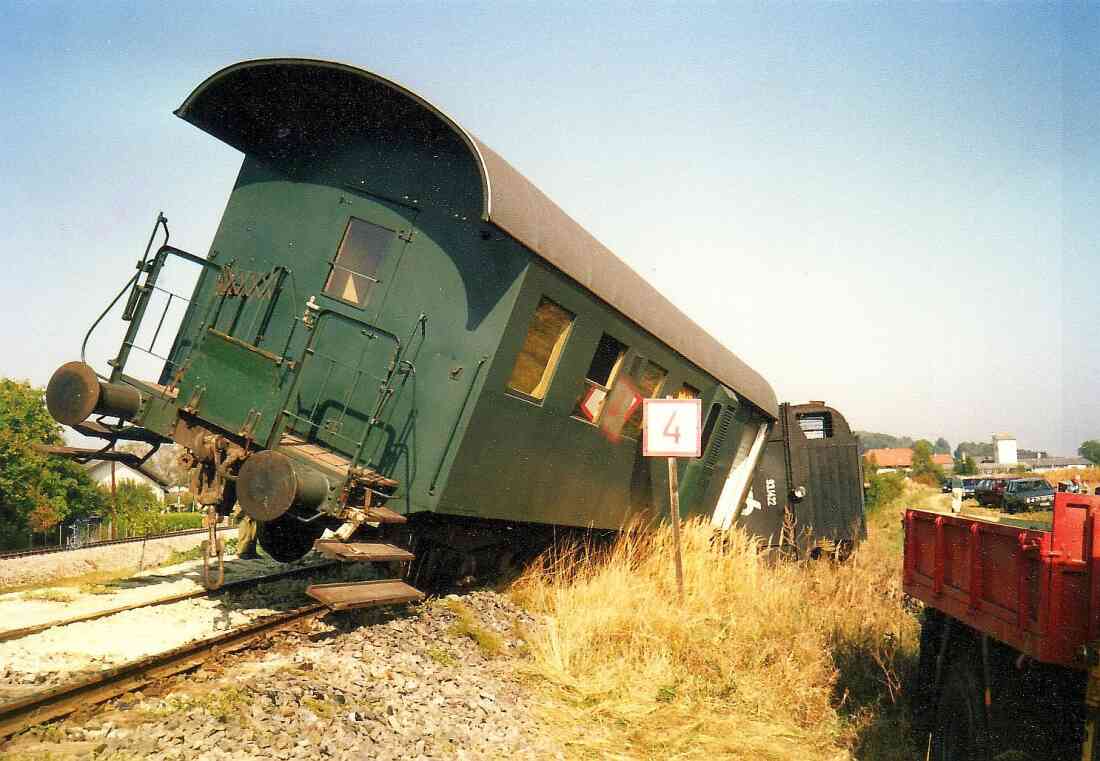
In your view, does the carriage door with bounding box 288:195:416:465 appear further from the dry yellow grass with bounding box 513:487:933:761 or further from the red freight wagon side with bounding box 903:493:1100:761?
the red freight wagon side with bounding box 903:493:1100:761

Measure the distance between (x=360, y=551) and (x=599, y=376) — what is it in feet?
10.5

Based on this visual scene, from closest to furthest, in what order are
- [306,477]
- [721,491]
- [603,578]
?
[306,477] < [603,578] < [721,491]

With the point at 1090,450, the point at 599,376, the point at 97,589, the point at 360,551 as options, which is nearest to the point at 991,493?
the point at 599,376

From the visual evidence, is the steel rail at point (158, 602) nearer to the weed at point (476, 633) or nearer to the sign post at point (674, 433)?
the weed at point (476, 633)

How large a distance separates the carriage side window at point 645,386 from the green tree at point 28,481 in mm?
32377

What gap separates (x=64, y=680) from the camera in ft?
14.8

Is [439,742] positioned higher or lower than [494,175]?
lower

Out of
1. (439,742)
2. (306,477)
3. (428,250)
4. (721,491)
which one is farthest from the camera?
(721,491)

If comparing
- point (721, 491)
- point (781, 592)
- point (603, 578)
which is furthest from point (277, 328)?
point (721, 491)

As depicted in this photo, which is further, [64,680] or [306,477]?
[306,477]

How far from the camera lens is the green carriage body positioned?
6309 millimetres

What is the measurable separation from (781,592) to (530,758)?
4.48 meters

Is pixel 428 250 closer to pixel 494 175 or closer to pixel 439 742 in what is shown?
pixel 494 175

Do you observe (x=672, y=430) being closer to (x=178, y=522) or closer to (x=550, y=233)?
(x=550, y=233)
